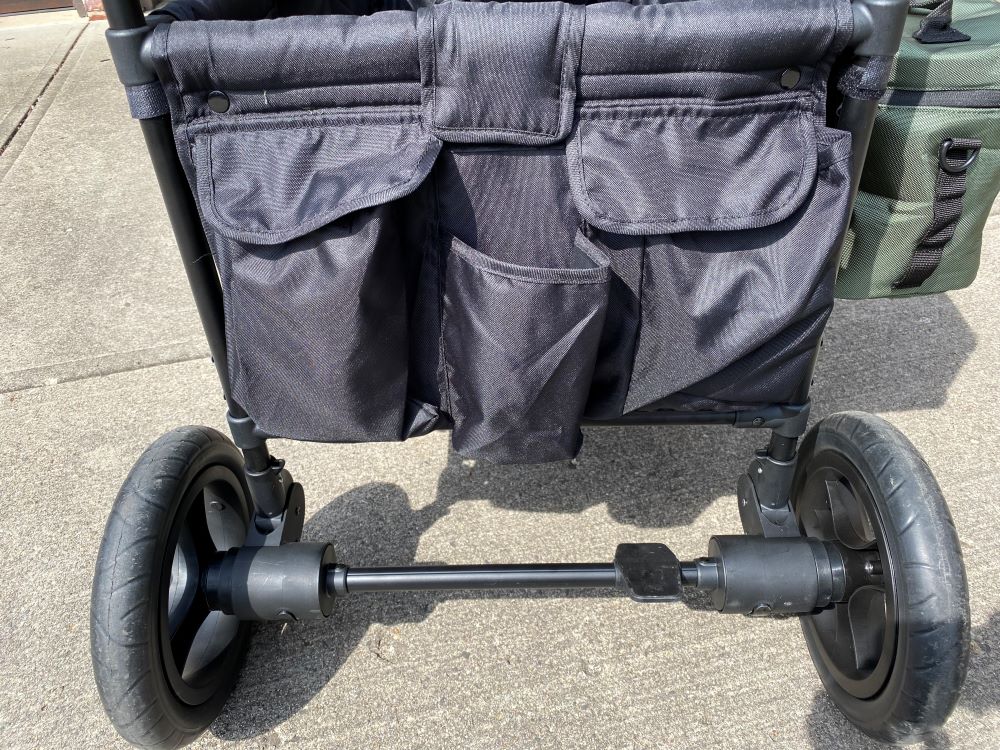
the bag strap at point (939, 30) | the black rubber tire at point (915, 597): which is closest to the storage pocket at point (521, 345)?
the black rubber tire at point (915, 597)

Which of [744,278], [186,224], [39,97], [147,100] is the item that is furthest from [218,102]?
[39,97]

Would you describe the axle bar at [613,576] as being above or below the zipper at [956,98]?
below

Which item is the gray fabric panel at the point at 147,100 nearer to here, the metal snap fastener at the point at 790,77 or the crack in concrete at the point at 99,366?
the metal snap fastener at the point at 790,77

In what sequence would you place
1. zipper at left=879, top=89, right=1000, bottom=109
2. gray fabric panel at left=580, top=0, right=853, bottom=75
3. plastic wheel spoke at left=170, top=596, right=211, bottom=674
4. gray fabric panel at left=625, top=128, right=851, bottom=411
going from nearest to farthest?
gray fabric panel at left=580, top=0, right=853, bottom=75, gray fabric panel at left=625, top=128, right=851, bottom=411, zipper at left=879, top=89, right=1000, bottom=109, plastic wheel spoke at left=170, top=596, right=211, bottom=674

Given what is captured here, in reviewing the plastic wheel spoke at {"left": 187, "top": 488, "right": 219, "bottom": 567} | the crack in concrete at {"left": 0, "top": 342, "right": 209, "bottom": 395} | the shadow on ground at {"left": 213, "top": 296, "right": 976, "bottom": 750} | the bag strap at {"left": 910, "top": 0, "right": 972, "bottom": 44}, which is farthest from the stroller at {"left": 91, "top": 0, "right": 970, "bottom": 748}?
the crack in concrete at {"left": 0, "top": 342, "right": 209, "bottom": 395}

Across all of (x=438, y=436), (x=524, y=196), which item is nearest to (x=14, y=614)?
(x=438, y=436)

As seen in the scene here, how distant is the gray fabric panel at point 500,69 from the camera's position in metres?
1.13

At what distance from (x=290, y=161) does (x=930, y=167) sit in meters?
1.18

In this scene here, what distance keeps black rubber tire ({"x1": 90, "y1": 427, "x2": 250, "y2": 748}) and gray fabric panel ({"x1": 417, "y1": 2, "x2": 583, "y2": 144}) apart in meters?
0.85

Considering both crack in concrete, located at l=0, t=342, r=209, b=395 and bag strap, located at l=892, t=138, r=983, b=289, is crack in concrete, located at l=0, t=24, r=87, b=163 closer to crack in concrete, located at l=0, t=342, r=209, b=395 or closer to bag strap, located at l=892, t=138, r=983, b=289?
crack in concrete, located at l=0, t=342, r=209, b=395

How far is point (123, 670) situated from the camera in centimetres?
136

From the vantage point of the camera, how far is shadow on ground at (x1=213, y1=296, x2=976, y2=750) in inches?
67.1

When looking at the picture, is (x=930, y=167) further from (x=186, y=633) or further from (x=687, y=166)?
(x=186, y=633)

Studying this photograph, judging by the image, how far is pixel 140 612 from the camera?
1.39 metres
